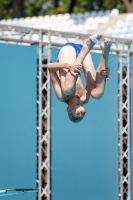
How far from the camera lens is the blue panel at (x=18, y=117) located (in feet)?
27.4

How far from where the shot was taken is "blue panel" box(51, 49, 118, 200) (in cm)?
909

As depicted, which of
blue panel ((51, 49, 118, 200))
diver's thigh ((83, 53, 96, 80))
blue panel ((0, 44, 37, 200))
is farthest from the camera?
blue panel ((51, 49, 118, 200))

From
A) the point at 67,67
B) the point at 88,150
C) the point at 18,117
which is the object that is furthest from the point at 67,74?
the point at 88,150

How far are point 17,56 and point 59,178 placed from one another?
6.58 feet

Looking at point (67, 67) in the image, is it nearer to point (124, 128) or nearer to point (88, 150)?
point (88, 150)

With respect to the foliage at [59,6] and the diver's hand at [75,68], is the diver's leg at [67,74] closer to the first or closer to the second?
the diver's hand at [75,68]

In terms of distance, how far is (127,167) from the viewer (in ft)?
33.1

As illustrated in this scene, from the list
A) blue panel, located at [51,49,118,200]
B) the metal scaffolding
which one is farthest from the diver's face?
blue panel, located at [51,49,118,200]

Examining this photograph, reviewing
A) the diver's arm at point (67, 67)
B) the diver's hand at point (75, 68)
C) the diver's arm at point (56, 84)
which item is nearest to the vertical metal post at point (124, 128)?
the diver's arm at point (56, 84)

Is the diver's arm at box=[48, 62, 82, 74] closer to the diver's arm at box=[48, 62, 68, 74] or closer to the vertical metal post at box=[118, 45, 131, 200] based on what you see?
the diver's arm at box=[48, 62, 68, 74]

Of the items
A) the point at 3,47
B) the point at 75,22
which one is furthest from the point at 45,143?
the point at 75,22

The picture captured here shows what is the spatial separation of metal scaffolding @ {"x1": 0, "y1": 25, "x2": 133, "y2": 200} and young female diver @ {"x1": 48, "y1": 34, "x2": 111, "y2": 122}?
1.92 m

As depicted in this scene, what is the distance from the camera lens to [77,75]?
629cm

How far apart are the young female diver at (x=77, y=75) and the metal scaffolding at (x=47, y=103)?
75.7 inches
